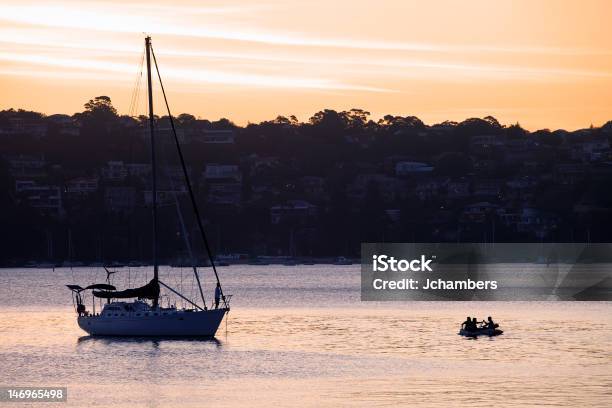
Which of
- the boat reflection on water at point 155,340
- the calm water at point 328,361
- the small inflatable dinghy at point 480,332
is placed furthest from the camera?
the small inflatable dinghy at point 480,332

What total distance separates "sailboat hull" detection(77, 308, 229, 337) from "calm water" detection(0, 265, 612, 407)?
0.53 m

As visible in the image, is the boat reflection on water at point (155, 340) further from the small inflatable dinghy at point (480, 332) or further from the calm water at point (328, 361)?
the small inflatable dinghy at point (480, 332)

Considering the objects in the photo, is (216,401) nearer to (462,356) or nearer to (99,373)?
(99,373)

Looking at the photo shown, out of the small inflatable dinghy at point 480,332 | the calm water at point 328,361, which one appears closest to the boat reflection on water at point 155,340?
the calm water at point 328,361

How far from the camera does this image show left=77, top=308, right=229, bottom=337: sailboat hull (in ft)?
259

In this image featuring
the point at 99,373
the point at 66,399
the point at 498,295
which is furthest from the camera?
the point at 498,295

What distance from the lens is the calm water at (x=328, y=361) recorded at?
59247mm

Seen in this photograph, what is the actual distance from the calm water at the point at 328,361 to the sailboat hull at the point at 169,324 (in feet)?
1.75

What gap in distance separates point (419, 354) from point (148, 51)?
20.0 meters

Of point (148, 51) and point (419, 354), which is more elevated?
point (148, 51)

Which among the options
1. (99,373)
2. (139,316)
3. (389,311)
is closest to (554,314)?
(389,311)

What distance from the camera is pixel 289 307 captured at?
11794cm

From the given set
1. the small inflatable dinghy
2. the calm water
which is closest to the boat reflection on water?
the calm water

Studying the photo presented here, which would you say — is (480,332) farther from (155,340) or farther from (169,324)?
(155,340)
